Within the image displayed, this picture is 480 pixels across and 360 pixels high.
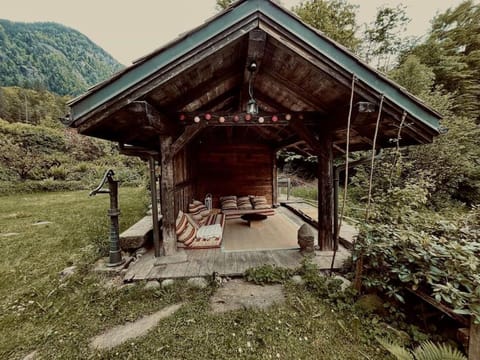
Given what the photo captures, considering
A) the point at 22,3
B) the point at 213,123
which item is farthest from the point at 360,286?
the point at 22,3

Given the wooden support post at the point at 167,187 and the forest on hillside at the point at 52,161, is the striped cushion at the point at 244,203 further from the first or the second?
the forest on hillside at the point at 52,161

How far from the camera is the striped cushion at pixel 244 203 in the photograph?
6.18m

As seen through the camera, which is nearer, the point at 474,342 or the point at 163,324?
the point at 474,342

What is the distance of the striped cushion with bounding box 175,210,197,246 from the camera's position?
3566mm

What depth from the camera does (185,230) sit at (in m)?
3.74

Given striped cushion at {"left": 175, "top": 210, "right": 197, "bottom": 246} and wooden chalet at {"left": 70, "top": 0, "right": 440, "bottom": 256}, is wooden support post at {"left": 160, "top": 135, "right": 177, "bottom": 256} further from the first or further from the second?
striped cushion at {"left": 175, "top": 210, "right": 197, "bottom": 246}

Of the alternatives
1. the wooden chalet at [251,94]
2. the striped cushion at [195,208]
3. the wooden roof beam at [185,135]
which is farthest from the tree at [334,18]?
the wooden roof beam at [185,135]

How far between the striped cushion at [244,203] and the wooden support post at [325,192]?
302 centimetres

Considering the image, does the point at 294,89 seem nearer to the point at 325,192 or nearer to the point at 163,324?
the point at 325,192

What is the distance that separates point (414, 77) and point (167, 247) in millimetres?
12413

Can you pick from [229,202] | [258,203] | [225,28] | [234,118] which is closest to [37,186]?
[229,202]

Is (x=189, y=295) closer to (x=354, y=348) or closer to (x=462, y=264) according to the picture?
(x=354, y=348)

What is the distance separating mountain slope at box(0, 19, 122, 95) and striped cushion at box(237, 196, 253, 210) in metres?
45.7

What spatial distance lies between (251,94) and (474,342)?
3253 mm
